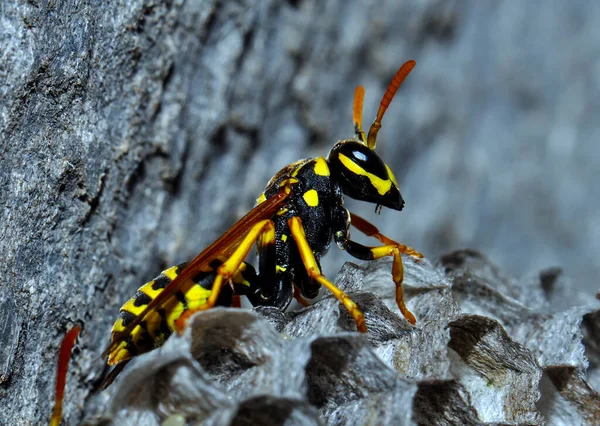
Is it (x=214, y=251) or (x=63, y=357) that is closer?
(x=63, y=357)

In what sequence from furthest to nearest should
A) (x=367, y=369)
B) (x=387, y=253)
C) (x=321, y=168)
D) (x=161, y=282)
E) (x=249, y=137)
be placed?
(x=249, y=137) → (x=321, y=168) → (x=387, y=253) → (x=161, y=282) → (x=367, y=369)

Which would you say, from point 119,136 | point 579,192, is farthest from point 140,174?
point 579,192

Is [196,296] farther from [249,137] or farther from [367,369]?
[249,137]

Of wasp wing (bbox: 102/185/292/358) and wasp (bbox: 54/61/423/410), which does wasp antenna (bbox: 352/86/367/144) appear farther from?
wasp wing (bbox: 102/185/292/358)

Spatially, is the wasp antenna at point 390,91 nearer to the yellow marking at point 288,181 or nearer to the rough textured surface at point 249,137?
the yellow marking at point 288,181

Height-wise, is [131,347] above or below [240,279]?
below

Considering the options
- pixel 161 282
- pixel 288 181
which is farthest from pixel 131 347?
pixel 288 181

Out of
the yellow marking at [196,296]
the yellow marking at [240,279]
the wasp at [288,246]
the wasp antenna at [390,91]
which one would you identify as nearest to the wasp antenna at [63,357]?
the wasp at [288,246]

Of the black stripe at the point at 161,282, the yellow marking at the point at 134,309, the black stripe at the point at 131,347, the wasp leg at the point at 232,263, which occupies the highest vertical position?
the wasp leg at the point at 232,263
